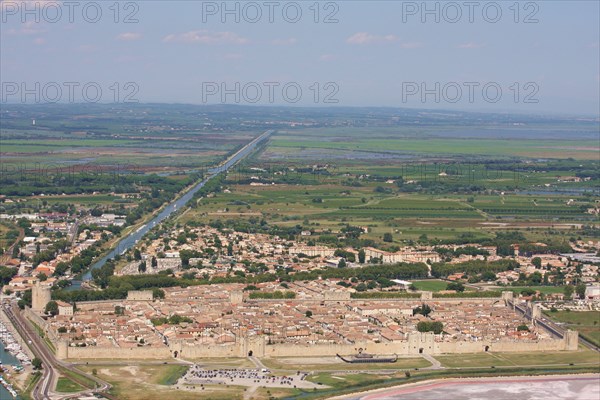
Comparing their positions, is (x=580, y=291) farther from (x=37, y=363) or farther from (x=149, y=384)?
(x=37, y=363)

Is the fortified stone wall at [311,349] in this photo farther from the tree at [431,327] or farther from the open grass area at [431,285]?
the open grass area at [431,285]

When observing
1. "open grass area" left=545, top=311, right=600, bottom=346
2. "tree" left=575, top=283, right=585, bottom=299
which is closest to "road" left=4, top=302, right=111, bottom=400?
"open grass area" left=545, top=311, right=600, bottom=346

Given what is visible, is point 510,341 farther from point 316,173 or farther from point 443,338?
point 316,173

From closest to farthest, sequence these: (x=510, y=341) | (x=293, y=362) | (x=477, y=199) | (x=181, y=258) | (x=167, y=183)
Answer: (x=293, y=362)
(x=510, y=341)
(x=181, y=258)
(x=477, y=199)
(x=167, y=183)

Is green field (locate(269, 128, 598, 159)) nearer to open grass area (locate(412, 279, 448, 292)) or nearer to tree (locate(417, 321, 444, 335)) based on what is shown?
open grass area (locate(412, 279, 448, 292))

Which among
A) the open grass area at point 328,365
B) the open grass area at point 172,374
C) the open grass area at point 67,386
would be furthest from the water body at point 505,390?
the open grass area at point 67,386

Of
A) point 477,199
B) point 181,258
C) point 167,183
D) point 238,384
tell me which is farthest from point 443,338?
point 167,183
